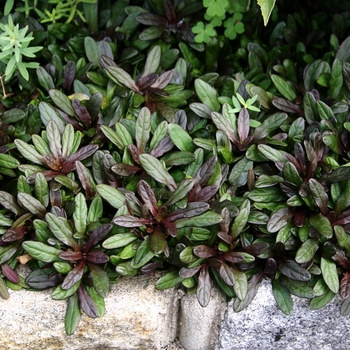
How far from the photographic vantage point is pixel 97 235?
6.88 ft

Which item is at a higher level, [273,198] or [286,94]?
[286,94]

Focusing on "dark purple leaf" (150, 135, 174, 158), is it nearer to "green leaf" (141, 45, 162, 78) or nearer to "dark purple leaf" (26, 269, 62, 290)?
"green leaf" (141, 45, 162, 78)

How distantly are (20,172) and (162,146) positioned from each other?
0.61 m

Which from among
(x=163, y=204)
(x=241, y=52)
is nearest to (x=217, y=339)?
(x=163, y=204)

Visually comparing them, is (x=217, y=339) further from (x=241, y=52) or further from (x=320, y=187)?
(x=241, y=52)

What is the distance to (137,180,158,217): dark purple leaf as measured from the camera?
211 centimetres

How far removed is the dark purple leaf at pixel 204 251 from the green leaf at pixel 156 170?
0.26 m

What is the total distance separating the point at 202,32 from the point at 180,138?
0.72 m

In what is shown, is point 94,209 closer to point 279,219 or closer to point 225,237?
point 225,237

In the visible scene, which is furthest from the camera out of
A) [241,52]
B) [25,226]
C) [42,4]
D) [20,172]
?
[42,4]

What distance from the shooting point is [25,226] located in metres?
2.20

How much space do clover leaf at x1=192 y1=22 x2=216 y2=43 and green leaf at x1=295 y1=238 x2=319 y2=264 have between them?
117cm

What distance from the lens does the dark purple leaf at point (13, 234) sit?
2.11m

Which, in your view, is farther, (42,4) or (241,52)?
(42,4)
